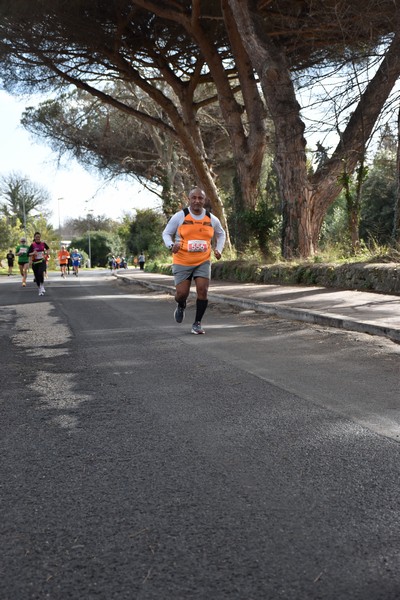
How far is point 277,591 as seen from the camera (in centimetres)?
221

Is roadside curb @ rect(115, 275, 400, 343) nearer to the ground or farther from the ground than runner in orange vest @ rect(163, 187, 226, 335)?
nearer to the ground

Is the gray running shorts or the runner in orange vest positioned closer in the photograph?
the runner in orange vest

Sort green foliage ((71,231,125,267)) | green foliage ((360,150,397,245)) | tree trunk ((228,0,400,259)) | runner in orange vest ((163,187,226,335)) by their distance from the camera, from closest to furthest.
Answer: runner in orange vest ((163,187,226,335)), tree trunk ((228,0,400,259)), green foliage ((360,150,397,245)), green foliage ((71,231,125,267))

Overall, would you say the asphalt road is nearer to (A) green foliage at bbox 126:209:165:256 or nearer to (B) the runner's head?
(B) the runner's head

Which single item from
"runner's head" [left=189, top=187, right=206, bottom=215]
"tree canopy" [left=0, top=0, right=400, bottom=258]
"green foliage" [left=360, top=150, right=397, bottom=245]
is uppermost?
"tree canopy" [left=0, top=0, right=400, bottom=258]

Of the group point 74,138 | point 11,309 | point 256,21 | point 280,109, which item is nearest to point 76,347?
point 11,309

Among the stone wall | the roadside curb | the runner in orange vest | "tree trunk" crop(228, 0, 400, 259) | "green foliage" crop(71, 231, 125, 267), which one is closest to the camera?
the roadside curb

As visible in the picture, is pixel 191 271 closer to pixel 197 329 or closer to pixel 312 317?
pixel 197 329

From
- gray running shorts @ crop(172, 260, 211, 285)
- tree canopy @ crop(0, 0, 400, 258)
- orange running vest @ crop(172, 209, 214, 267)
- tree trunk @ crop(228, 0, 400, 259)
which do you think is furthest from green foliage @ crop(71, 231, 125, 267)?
orange running vest @ crop(172, 209, 214, 267)

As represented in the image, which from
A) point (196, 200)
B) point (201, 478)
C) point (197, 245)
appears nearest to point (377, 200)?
point (197, 245)

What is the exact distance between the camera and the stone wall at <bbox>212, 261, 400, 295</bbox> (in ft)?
42.9

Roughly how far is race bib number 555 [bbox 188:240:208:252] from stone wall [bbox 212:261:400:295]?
495 cm

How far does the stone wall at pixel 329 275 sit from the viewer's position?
1307 cm

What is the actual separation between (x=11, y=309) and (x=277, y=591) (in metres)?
13.2
